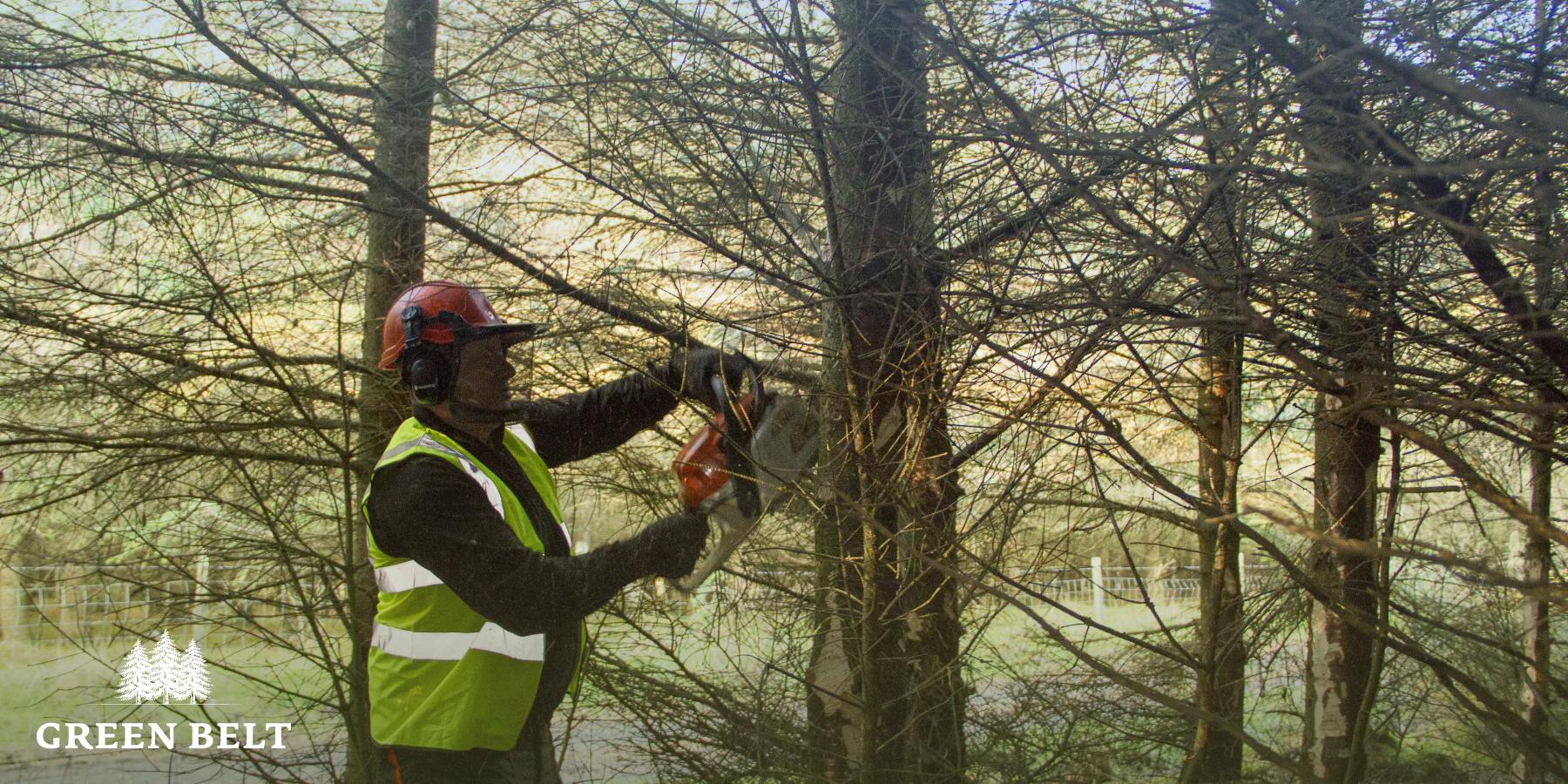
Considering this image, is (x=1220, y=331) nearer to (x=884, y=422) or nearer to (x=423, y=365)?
(x=884, y=422)

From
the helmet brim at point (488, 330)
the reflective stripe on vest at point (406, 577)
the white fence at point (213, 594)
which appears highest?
the helmet brim at point (488, 330)

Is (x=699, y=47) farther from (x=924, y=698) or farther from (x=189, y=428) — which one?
(x=189, y=428)

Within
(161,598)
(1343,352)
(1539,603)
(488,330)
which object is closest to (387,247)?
(161,598)

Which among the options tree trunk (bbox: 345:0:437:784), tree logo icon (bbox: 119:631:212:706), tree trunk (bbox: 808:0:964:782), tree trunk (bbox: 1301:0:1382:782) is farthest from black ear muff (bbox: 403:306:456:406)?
tree logo icon (bbox: 119:631:212:706)

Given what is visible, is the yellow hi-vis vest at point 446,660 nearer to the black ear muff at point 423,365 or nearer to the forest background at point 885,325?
the black ear muff at point 423,365

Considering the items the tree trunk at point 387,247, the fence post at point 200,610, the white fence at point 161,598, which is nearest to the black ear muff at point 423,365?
the tree trunk at point 387,247

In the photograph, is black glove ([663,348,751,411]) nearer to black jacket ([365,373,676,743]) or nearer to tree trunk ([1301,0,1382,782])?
black jacket ([365,373,676,743])

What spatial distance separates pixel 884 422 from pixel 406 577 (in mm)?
1332

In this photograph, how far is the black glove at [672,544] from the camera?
9.21ft

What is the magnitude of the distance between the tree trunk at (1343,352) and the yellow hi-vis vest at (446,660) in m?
1.90

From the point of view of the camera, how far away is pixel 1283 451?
15.0ft

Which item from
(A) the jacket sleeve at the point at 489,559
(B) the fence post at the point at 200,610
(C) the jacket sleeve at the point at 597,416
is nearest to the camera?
(A) the jacket sleeve at the point at 489,559

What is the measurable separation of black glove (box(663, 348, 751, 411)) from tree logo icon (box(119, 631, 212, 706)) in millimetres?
3218

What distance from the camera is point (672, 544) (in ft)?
9.29
